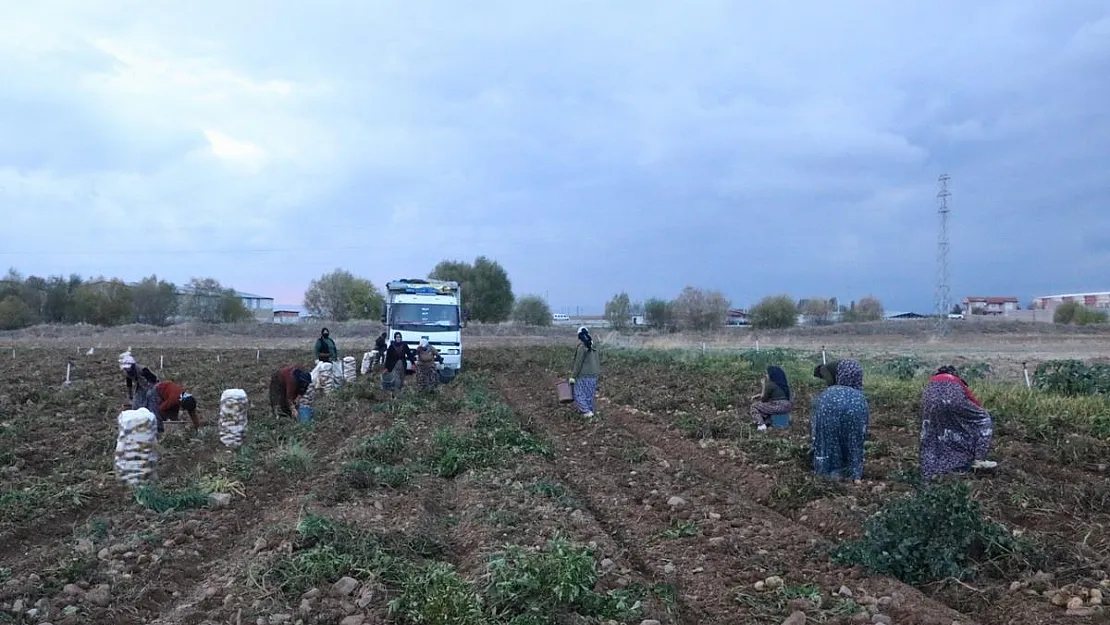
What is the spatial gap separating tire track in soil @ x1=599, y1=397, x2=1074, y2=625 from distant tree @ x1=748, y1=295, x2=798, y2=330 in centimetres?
6327

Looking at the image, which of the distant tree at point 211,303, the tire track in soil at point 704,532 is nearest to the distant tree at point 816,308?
the distant tree at point 211,303

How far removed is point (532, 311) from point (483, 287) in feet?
50.4

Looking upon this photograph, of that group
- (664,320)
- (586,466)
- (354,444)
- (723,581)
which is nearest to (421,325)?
(354,444)

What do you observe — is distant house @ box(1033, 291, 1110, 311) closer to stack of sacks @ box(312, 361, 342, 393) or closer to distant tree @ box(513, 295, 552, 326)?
distant tree @ box(513, 295, 552, 326)

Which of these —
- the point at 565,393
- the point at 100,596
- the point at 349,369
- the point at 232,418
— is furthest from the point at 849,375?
the point at 349,369

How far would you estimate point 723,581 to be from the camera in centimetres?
523

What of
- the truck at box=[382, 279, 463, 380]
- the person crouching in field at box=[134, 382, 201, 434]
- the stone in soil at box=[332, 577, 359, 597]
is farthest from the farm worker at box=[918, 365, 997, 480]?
the truck at box=[382, 279, 463, 380]

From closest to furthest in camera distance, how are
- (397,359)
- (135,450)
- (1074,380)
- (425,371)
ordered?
1. (135,450)
2. (1074,380)
3. (425,371)
4. (397,359)

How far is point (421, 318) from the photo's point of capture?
22.2 metres

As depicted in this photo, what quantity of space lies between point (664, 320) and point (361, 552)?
7636 cm

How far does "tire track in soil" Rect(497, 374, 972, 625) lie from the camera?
4.91m

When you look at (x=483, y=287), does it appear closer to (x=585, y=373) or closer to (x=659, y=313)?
(x=659, y=313)

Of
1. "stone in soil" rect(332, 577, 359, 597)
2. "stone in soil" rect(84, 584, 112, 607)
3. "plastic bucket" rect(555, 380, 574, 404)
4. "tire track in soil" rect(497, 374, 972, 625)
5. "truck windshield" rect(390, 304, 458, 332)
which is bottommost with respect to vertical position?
"stone in soil" rect(84, 584, 112, 607)

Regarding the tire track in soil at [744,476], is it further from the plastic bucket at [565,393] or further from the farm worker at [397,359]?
the farm worker at [397,359]
